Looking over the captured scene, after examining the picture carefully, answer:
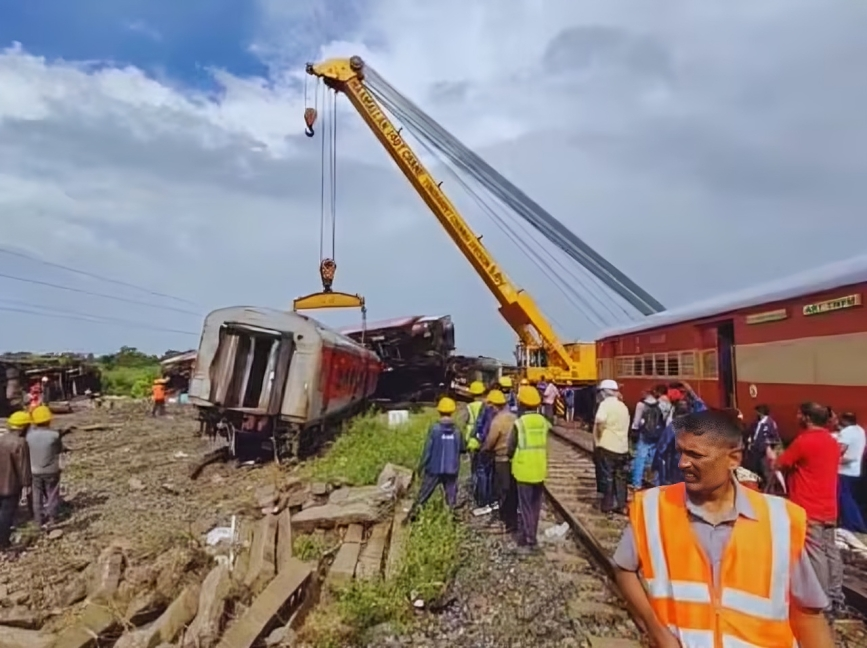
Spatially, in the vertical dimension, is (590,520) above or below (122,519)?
above

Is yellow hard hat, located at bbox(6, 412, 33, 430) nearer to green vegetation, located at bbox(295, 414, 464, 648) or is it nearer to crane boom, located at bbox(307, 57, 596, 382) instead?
green vegetation, located at bbox(295, 414, 464, 648)

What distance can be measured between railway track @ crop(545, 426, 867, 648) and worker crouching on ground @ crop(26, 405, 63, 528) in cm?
665

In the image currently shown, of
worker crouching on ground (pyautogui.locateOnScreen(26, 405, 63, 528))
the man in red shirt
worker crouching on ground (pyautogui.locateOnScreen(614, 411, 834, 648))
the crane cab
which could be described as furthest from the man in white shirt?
the crane cab

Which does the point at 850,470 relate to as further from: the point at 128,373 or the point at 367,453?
the point at 128,373

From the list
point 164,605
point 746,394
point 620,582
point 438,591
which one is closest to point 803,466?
point 438,591

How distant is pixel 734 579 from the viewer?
2.16 metres

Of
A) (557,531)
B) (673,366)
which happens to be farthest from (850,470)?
(673,366)

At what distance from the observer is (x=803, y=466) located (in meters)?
5.33

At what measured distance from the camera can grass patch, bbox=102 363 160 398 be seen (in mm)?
35031

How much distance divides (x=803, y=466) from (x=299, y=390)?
31.2 feet

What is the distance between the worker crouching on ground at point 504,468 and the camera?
27.3ft

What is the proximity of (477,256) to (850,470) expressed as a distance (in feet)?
54.7

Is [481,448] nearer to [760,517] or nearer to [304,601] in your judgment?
[304,601]

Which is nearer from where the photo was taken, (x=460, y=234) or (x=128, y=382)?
(x=460, y=234)
